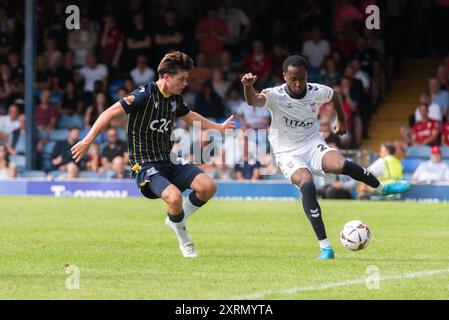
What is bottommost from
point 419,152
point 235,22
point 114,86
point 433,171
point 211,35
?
point 433,171

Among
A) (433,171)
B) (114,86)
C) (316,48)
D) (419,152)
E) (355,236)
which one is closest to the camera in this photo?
(355,236)

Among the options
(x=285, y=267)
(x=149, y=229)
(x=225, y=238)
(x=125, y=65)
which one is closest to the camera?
(x=285, y=267)

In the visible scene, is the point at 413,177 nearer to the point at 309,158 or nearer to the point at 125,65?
the point at 125,65

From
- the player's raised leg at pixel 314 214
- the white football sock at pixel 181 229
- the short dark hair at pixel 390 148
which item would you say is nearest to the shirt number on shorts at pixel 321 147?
the player's raised leg at pixel 314 214

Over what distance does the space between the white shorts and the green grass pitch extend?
93 centimetres

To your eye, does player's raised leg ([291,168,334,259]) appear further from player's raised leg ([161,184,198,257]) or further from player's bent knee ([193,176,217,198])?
player's raised leg ([161,184,198,257])

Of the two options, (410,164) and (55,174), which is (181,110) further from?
(55,174)

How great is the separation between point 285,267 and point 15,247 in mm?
3644

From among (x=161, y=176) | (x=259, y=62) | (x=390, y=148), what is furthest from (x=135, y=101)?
(x=259, y=62)

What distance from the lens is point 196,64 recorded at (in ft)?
91.0

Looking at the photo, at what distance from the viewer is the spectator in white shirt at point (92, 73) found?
1091 inches

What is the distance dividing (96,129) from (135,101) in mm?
569
